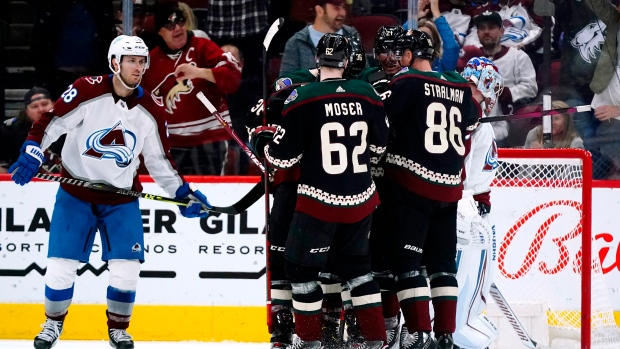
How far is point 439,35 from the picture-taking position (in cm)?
562

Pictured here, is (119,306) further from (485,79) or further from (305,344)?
(485,79)

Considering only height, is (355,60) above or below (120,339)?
above

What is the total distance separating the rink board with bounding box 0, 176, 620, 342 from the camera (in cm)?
537

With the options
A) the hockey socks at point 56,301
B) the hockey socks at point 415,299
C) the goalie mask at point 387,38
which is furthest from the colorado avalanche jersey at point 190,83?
the hockey socks at point 415,299

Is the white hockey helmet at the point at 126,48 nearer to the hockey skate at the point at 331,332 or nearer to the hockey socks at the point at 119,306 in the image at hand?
the hockey socks at the point at 119,306

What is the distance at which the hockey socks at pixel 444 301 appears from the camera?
13.8 feet

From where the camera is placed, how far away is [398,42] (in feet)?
13.9

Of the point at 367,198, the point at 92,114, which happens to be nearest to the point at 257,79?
the point at 92,114

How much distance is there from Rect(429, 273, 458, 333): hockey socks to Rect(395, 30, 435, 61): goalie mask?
921mm

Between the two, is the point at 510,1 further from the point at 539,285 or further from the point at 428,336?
the point at 428,336

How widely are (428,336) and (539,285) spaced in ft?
3.76

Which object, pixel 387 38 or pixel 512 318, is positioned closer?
pixel 387 38

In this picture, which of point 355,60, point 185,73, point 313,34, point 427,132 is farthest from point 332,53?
point 185,73

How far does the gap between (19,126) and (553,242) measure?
2.91 meters
